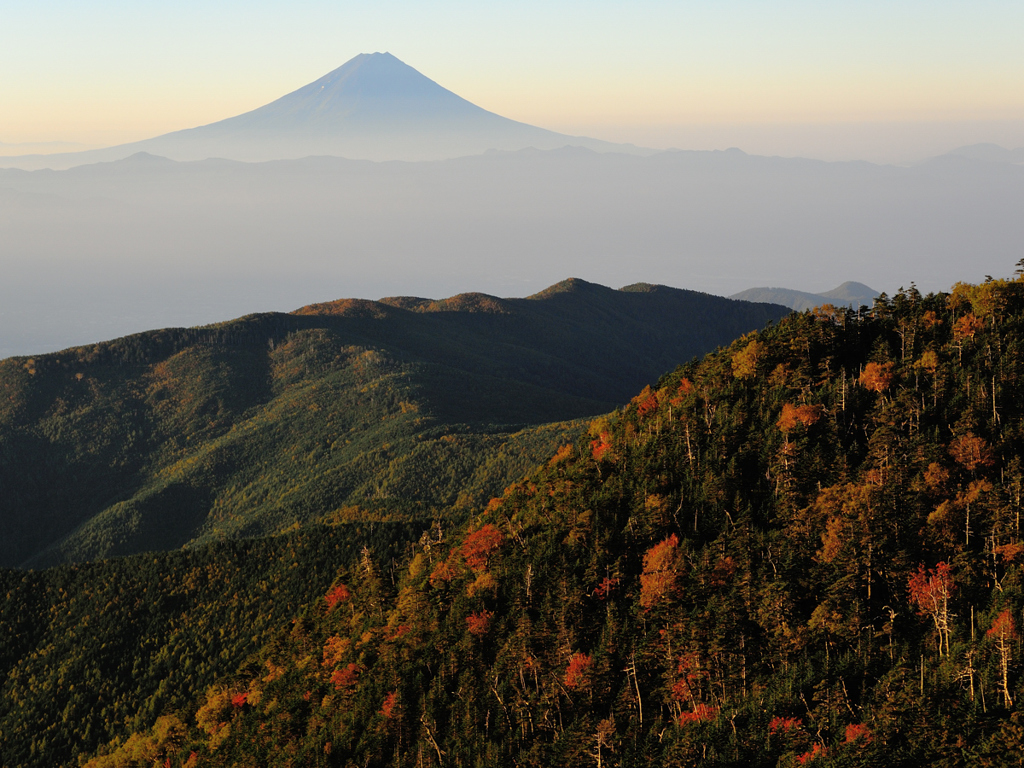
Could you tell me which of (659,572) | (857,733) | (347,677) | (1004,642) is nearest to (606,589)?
(659,572)

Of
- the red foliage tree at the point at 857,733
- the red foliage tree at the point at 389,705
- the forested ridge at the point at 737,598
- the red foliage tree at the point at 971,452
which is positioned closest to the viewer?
the red foliage tree at the point at 857,733

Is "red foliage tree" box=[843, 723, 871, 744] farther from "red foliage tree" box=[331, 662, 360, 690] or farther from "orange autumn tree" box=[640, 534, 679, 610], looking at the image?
"red foliage tree" box=[331, 662, 360, 690]

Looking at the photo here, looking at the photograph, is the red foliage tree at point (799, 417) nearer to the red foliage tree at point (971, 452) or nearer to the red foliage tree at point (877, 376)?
the red foliage tree at point (877, 376)

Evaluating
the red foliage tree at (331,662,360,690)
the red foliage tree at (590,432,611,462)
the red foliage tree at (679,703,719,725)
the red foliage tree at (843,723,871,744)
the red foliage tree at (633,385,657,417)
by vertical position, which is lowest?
the red foliage tree at (331,662,360,690)

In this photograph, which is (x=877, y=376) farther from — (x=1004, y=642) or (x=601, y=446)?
(x=1004, y=642)

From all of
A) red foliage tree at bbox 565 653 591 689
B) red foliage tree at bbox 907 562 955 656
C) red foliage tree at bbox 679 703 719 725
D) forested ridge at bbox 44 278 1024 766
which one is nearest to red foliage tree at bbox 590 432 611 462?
forested ridge at bbox 44 278 1024 766

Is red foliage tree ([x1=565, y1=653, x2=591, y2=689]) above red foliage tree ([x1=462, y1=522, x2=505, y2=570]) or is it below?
below

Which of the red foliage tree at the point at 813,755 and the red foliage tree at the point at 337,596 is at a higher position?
the red foliage tree at the point at 813,755

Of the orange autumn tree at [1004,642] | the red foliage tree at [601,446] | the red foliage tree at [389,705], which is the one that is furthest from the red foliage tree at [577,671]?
the red foliage tree at [601,446]

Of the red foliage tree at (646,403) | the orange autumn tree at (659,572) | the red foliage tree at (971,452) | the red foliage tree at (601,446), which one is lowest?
the orange autumn tree at (659,572)
